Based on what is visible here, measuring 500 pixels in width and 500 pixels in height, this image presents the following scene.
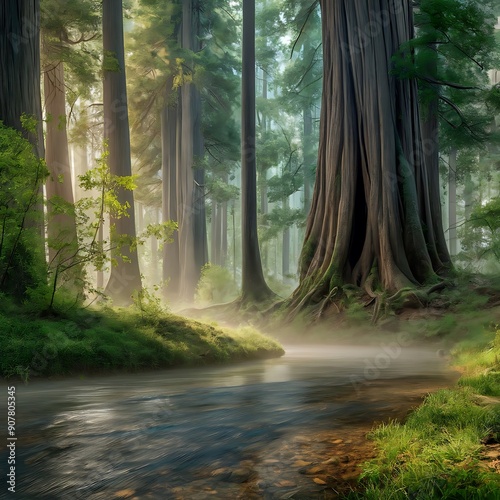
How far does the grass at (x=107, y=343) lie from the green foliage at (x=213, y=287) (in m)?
15.1

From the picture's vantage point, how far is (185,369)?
10.7 m

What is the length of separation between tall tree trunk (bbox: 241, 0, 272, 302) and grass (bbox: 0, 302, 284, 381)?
9.25 meters

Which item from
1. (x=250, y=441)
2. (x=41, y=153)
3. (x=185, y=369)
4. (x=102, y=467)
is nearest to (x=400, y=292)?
(x=185, y=369)

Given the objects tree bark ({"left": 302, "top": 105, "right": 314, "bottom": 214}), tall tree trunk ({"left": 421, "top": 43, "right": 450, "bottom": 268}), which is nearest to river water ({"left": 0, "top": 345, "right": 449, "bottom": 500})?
tall tree trunk ({"left": 421, "top": 43, "right": 450, "bottom": 268})

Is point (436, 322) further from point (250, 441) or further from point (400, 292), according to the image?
point (250, 441)

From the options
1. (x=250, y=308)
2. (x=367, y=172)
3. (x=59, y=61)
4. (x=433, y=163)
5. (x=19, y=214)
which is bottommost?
(x=250, y=308)

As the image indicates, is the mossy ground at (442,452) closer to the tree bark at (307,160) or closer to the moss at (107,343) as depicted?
the moss at (107,343)

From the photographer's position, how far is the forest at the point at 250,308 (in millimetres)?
4512

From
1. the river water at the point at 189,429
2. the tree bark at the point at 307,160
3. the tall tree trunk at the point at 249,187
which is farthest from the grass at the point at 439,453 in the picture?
the tree bark at the point at 307,160

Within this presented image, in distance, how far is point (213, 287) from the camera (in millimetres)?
28328

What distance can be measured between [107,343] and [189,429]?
16.5 ft

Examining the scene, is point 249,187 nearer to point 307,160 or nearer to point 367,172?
point 367,172

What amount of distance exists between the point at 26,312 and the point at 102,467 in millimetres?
6705

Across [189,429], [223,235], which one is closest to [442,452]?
[189,429]
